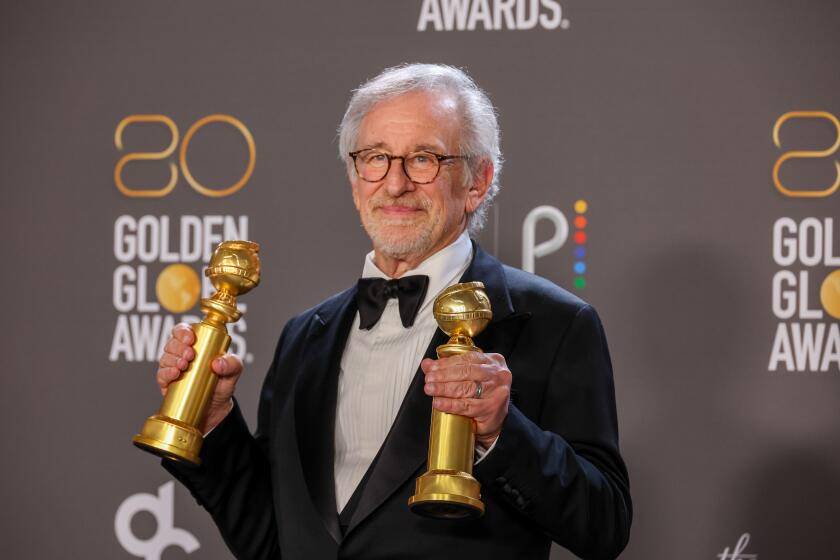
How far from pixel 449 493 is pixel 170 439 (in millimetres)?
534

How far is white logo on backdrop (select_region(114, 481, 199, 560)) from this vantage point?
3.46 m

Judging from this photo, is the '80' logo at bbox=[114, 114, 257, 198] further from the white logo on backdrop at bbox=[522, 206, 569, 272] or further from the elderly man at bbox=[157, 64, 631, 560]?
the elderly man at bbox=[157, 64, 631, 560]

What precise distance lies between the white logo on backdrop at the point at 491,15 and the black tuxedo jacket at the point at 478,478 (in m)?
1.33

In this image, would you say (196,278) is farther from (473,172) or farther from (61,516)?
(473,172)

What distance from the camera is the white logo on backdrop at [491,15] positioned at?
A: 3379mm

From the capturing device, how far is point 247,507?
7.39 ft

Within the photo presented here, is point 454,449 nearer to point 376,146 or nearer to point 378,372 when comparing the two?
point 378,372

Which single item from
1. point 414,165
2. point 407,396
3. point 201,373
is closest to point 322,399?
point 407,396

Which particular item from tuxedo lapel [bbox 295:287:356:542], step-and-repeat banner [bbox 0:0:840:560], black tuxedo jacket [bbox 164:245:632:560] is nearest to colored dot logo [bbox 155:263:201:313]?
step-and-repeat banner [bbox 0:0:840:560]

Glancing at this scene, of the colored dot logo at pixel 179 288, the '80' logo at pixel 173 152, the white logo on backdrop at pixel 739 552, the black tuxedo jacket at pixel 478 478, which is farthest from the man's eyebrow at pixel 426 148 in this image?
the white logo on backdrop at pixel 739 552

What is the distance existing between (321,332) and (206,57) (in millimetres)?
1520

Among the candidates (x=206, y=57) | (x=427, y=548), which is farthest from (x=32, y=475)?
(x=427, y=548)

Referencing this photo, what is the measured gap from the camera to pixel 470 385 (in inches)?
64.1

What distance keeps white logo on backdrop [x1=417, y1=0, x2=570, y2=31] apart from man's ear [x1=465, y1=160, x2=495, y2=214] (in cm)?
114
